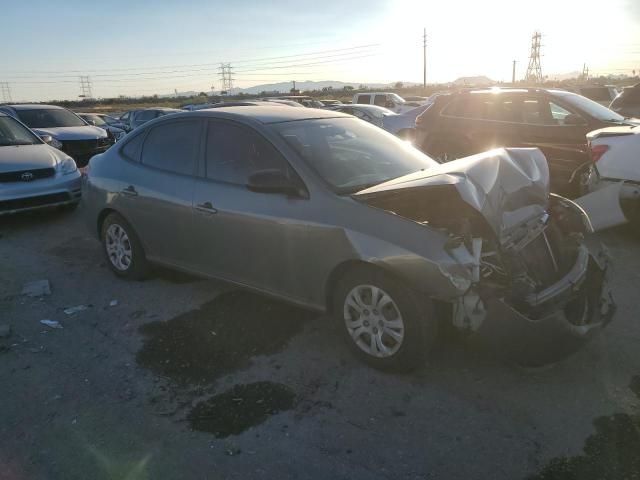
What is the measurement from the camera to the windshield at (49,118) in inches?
522

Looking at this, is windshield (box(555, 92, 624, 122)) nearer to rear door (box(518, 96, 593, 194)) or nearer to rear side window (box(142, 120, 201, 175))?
rear door (box(518, 96, 593, 194))

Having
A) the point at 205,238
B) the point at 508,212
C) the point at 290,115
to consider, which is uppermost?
the point at 290,115

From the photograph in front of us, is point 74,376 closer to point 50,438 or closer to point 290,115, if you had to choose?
point 50,438

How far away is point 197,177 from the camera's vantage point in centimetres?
450

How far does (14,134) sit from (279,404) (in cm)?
756

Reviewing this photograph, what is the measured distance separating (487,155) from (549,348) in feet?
4.68

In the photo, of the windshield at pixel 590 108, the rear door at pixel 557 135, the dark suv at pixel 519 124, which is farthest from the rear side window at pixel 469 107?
the windshield at pixel 590 108

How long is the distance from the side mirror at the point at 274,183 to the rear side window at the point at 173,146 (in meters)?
1.01

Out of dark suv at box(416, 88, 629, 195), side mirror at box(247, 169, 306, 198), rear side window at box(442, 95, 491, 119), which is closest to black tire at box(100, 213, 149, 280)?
side mirror at box(247, 169, 306, 198)

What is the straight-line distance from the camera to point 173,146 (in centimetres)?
482

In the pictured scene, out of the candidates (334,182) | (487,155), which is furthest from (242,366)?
(487,155)

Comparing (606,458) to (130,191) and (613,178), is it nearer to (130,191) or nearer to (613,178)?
(613,178)

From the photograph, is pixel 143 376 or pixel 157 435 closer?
pixel 157 435

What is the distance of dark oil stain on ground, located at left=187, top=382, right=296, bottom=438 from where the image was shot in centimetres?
307
